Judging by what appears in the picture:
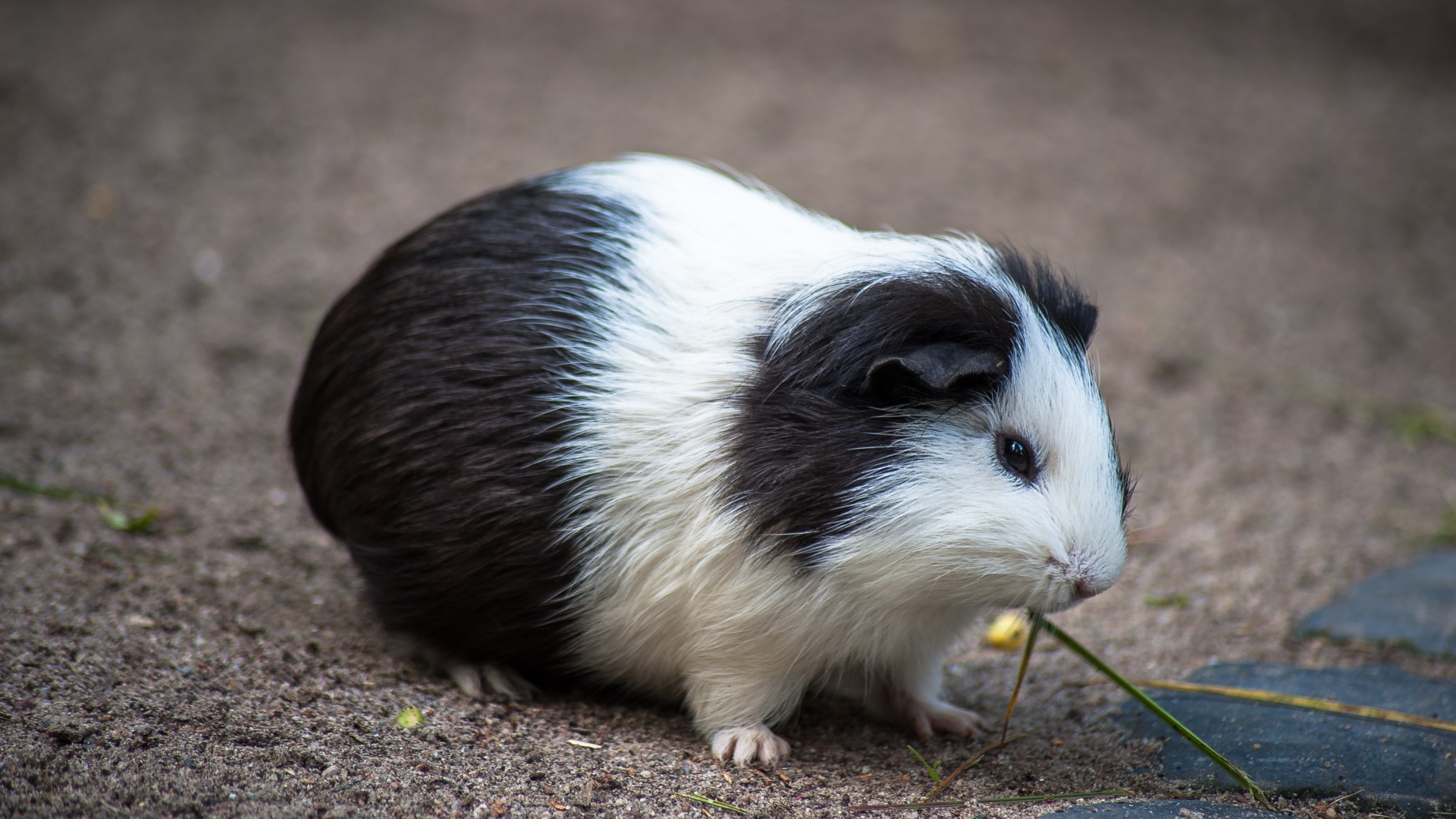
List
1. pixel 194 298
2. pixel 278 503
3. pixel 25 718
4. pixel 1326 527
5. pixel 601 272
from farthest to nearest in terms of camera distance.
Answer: pixel 194 298
pixel 1326 527
pixel 278 503
pixel 601 272
pixel 25 718

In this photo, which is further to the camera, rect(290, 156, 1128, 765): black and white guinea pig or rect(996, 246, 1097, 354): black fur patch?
rect(996, 246, 1097, 354): black fur patch

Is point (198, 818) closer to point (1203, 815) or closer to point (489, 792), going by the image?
point (489, 792)

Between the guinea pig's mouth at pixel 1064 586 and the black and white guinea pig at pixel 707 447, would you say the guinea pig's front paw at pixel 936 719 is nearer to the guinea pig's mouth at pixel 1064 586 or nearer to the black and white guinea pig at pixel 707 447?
the black and white guinea pig at pixel 707 447

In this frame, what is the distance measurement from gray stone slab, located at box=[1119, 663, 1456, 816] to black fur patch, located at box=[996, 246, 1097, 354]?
110cm

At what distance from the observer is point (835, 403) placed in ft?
8.37

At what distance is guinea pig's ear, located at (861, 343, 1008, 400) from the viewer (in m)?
2.45

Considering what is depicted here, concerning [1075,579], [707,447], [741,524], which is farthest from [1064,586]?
[707,447]

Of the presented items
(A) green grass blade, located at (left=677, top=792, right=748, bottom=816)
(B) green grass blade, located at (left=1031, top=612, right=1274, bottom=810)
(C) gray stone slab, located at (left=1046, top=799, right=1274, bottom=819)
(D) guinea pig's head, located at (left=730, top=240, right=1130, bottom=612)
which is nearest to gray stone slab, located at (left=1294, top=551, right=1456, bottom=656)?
(B) green grass blade, located at (left=1031, top=612, right=1274, bottom=810)

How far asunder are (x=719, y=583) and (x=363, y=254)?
13.0 feet

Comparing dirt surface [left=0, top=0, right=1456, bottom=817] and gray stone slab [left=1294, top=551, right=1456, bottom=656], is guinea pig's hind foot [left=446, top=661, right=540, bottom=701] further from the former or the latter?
gray stone slab [left=1294, top=551, right=1456, bottom=656]

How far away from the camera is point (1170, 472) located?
4.87 m

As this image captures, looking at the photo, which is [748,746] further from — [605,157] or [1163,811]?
[605,157]

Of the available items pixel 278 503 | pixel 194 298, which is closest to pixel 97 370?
pixel 194 298

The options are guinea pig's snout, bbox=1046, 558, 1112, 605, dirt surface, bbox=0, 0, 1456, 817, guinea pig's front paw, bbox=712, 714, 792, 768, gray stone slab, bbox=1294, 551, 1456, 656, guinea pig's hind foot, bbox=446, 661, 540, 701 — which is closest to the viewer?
guinea pig's snout, bbox=1046, 558, 1112, 605
